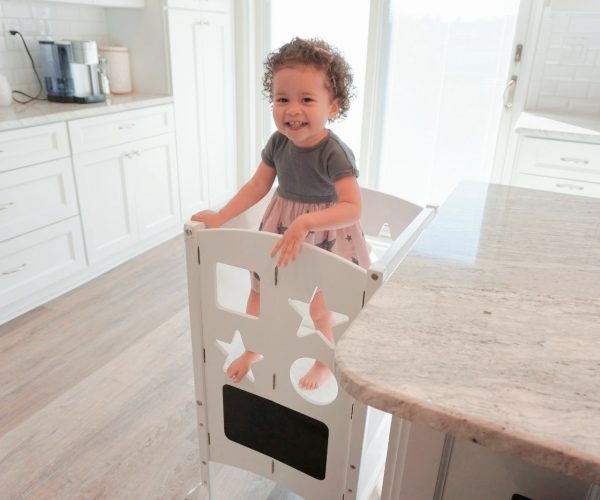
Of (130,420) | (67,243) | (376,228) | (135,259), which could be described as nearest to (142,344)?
(130,420)

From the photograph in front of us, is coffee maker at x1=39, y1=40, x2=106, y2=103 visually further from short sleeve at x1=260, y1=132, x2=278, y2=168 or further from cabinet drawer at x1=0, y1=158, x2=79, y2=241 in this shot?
short sleeve at x1=260, y1=132, x2=278, y2=168

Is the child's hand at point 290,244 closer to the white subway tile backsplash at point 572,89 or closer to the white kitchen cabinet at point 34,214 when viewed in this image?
the white kitchen cabinet at point 34,214

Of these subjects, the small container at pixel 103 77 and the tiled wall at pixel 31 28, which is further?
the small container at pixel 103 77

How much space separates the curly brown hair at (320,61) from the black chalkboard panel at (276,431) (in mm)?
746

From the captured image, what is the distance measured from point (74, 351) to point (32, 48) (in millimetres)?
1670

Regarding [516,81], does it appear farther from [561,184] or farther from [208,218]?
[208,218]

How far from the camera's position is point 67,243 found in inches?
98.3

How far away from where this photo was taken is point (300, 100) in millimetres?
1153

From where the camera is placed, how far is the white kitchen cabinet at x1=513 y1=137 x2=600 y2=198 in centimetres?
219

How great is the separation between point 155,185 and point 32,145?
85cm

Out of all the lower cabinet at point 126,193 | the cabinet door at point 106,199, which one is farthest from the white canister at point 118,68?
the cabinet door at point 106,199

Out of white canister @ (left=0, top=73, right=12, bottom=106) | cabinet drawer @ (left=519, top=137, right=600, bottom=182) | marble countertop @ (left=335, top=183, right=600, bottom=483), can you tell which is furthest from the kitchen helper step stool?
white canister @ (left=0, top=73, right=12, bottom=106)

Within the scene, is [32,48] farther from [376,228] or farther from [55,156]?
[376,228]

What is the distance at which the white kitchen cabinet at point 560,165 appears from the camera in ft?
7.17
